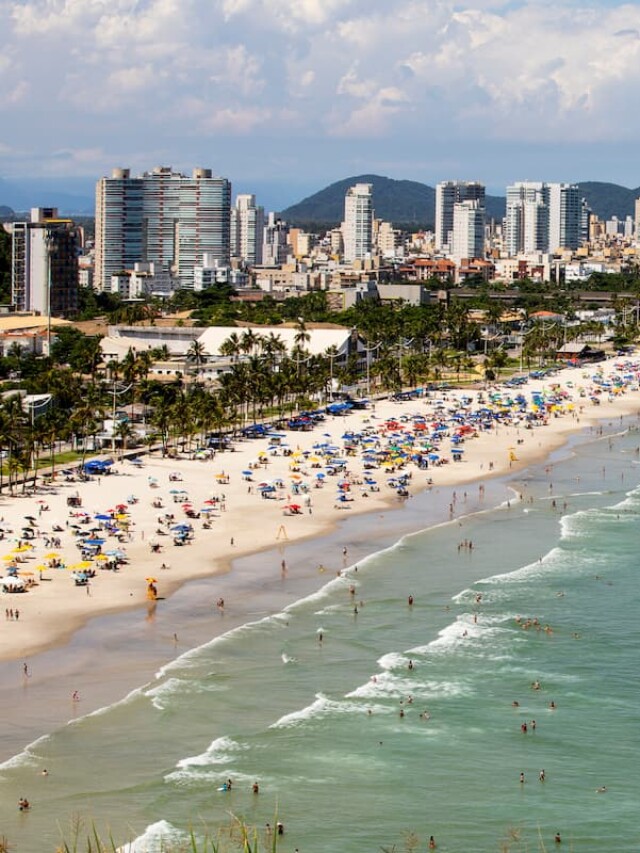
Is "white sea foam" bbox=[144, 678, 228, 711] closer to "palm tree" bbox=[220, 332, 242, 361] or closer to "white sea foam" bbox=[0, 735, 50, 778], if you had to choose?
"white sea foam" bbox=[0, 735, 50, 778]

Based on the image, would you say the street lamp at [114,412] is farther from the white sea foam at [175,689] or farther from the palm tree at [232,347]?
the white sea foam at [175,689]

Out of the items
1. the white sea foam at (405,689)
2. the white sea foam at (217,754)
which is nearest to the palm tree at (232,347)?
the white sea foam at (405,689)

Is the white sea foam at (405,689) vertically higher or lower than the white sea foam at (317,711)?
higher

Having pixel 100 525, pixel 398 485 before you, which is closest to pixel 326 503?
pixel 398 485

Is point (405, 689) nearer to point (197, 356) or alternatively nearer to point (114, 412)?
point (114, 412)

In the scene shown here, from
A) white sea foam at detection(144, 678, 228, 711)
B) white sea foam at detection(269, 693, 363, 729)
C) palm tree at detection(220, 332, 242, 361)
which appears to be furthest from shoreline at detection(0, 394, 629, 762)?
palm tree at detection(220, 332, 242, 361)

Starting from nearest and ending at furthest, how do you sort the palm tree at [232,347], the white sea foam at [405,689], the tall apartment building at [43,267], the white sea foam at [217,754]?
the white sea foam at [217,754], the white sea foam at [405,689], the palm tree at [232,347], the tall apartment building at [43,267]
